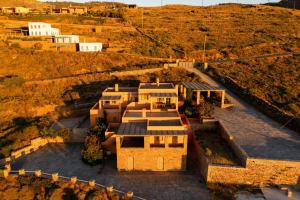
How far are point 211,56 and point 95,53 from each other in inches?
975

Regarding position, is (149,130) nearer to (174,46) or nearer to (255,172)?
(255,172)

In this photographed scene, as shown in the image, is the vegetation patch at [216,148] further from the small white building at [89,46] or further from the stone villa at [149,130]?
the small white building at [89,46]

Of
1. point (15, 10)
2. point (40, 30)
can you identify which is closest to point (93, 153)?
point (40, 30)

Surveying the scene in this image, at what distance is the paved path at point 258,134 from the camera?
83.0ft

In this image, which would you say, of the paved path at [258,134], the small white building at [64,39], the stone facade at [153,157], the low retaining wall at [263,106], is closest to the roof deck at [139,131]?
the stone facade at [153,157]

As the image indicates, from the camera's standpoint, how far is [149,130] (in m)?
27.2

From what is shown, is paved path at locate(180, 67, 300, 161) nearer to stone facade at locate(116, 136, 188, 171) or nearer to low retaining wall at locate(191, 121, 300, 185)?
low retaining wall at locate(191, 121, 300, 185)

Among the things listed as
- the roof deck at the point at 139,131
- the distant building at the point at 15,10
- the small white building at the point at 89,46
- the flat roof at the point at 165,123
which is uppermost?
the distant building at the point at 15,10

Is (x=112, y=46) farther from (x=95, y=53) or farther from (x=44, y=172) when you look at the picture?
(x=44, y=172)

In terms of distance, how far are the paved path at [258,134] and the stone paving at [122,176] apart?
20.4ft

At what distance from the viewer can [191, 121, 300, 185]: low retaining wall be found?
23.4 meters

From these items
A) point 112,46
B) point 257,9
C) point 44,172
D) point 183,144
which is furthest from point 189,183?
point 257,9

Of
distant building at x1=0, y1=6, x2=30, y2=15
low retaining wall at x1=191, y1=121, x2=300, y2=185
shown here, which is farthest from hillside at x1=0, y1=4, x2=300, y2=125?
low retaining wall at x1=191, y1=121, x2=300, y2=185

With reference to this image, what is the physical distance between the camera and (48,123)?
36.5 m
